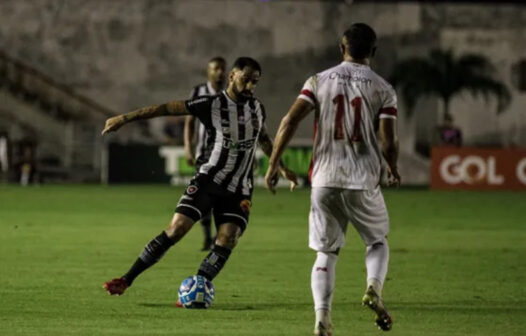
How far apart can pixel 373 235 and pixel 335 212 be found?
346 mm

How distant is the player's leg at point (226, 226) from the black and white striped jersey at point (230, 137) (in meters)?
0.11

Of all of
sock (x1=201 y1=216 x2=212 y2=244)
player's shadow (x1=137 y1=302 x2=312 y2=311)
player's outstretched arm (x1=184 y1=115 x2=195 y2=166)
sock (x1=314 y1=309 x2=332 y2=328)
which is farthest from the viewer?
sock (x1=201 y1=216 x2=212 y2=244)

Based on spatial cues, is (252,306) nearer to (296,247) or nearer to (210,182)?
(210,182)

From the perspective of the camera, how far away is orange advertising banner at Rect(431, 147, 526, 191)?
3462 centimetres

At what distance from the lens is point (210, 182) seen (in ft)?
35.2

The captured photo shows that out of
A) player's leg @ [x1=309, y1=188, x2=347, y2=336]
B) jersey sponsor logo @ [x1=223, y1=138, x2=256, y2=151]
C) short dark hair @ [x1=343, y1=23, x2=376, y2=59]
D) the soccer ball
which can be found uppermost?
short dark hair @ [x1=343, y1=23, x2=376, y2=59]

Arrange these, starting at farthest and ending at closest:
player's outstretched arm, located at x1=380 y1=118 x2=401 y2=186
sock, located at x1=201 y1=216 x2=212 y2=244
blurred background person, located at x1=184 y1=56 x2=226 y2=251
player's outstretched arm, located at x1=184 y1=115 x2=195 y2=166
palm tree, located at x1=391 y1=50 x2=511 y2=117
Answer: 1. palm tree, located at x1=391 y1=50 x2=511 y2=117
2. sock, located at x1=201 y1=216 x2=212 y2=244
3. player's outstretched arm, located at x1=184 y1=115 x2=195 y2=166
4. blurred background person, located at x1=184 y1=56 x2=226 y2=251
5. player's outstretched arm, located at x1=380 y1=118 x2=401 y2=186

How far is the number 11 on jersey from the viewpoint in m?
8.34

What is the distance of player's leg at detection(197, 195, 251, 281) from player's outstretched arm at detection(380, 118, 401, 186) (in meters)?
2.23

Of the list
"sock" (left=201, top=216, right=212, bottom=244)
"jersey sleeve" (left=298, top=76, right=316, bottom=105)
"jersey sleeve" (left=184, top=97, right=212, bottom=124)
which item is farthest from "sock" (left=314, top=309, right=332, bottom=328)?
"sock" (left=201, top=216, right=212, bottom=244)

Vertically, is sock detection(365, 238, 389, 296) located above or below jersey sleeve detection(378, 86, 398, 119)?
below

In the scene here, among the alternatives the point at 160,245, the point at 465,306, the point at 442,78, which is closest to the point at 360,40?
the point at 160,245

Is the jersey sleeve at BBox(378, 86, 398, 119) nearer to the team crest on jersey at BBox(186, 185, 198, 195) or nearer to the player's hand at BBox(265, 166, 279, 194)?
the player's hand at BBox(265, 166, 279, 194)

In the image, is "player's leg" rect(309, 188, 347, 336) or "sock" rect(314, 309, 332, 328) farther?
"player's leg" rect(309, 188, 347, 336)
